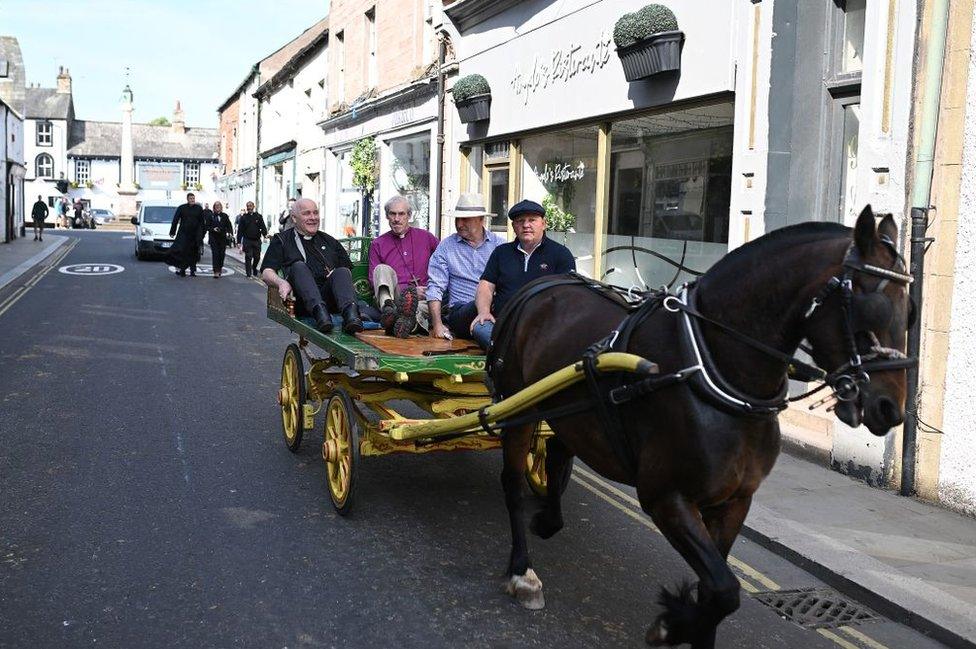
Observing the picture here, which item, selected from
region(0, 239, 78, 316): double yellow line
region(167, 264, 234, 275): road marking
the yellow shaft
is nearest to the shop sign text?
the yellow shaft

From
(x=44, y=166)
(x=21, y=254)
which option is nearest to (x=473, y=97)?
(x=21, y=254)

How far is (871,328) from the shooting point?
3146mm

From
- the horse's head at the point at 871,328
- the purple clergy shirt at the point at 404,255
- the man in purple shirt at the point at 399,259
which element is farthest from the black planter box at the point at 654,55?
the horse's head at the point at 871,328

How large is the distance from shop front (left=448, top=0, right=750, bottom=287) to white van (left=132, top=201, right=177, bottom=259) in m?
15.6

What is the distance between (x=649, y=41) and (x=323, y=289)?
5523mm

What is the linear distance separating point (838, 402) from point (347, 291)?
4.58 meters

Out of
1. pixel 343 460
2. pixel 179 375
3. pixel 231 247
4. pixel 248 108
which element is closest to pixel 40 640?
pixel 343 460

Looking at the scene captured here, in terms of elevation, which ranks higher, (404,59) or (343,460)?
(404,59)

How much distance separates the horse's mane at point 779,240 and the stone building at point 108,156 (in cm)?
7732

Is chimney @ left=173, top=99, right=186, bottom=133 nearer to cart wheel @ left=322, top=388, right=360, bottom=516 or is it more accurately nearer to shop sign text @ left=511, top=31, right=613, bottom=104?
shop sign text @ left=511, top=31, right=613, bottom=104

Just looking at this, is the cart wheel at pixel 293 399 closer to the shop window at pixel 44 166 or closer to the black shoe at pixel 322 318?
the black shoe at pixel 322 318

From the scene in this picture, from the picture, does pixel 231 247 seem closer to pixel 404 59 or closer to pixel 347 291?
pixel 404 59

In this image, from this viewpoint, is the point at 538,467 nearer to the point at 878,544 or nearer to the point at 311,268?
the point at 878,544

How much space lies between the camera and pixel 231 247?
40.1m
